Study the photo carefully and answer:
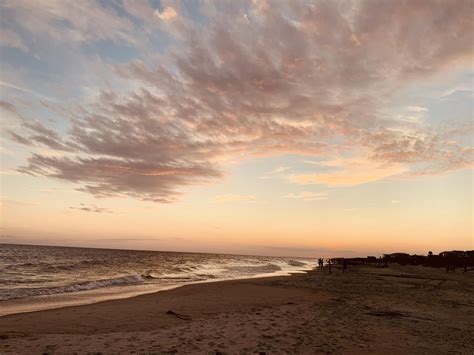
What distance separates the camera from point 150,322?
11773 millimetres

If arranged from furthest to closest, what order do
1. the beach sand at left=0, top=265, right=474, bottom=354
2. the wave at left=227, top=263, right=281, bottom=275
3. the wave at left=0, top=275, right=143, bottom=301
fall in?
1. the wave at left=227, top=263, right=281, bottom=275
2. the wave at left=0, top=275, right=143, bottom=301
3. the beach sand at left=0, top=265, right=474, bottom=354

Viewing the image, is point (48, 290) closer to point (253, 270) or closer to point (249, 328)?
point (249, 328)

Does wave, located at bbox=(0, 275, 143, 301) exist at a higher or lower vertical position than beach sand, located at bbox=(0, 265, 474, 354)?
lower

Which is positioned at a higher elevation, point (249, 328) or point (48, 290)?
point (249, 328)

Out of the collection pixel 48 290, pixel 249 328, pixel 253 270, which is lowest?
pixel 253 270

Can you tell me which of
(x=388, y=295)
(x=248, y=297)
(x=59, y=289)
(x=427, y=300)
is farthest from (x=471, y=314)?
(x=59, y=289)

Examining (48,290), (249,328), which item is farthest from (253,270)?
(249,328)

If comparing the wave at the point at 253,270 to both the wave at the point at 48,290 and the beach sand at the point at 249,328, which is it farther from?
the beach sand at the point at 249,328

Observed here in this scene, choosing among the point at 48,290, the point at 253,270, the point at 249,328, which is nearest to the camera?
Answer: the point at 249,328

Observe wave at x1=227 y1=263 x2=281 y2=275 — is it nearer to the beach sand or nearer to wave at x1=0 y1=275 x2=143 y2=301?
wave at x1=0 y1=275 x2=143 y2=301

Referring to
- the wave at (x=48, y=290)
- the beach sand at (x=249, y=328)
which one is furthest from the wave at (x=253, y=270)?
the beach sand at (x=249, y=328)

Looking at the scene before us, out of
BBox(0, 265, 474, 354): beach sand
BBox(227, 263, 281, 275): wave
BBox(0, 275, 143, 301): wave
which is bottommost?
BBox(227, 263, 281, 275): wave

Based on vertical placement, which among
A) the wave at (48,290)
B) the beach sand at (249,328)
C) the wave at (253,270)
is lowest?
the wave at (253,270)

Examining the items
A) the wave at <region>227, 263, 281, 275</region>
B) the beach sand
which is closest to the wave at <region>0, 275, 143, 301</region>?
the beach sand
